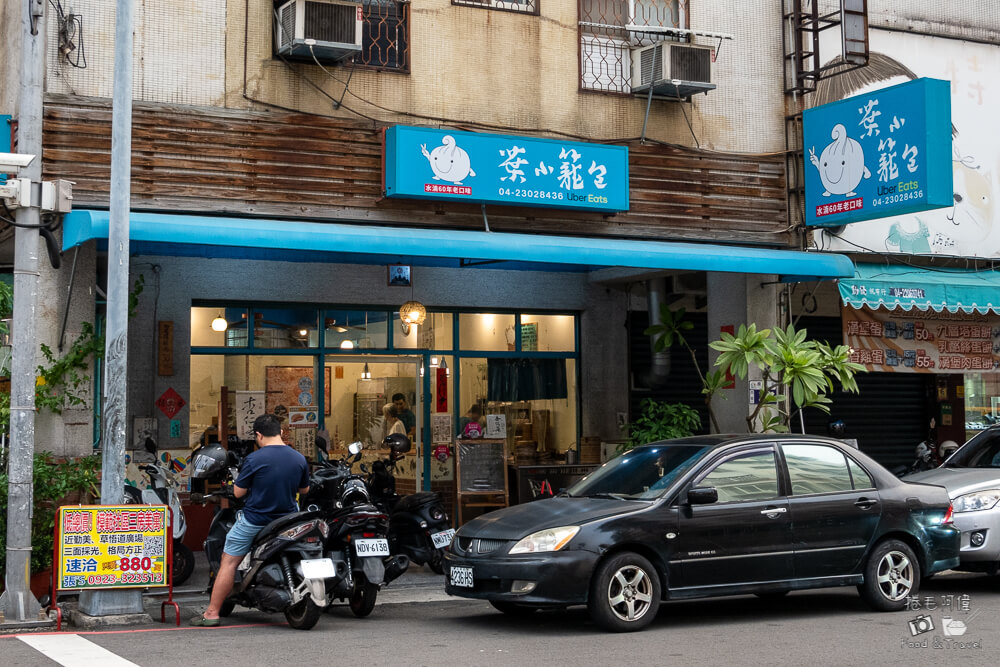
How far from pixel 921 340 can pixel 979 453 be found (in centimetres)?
311

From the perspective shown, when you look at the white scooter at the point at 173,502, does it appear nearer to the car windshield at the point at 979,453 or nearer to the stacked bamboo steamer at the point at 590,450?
the stacked bamboo steamer at the point at 590,450

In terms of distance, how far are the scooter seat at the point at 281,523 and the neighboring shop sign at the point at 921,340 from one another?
8252mm

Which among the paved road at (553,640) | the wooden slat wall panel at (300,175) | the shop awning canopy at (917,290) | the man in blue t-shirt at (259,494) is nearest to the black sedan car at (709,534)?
the paved road at (553,640)

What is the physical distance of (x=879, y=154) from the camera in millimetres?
13414

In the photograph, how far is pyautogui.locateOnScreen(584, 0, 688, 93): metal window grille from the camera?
14.0 m

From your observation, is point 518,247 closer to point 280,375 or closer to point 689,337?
point 280,375

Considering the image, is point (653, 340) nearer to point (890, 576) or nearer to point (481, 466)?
point (481, 466)

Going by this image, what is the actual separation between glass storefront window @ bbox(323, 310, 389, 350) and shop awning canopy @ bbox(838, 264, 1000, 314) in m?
5.82

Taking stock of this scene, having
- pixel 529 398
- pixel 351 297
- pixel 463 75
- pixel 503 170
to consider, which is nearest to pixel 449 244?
pixel 503 170

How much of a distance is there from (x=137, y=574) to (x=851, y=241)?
981 centimetres

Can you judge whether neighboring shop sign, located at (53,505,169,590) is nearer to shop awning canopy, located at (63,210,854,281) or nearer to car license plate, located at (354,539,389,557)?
car license plate, located at (354,539,389,557)

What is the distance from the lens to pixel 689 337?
17.2 meters

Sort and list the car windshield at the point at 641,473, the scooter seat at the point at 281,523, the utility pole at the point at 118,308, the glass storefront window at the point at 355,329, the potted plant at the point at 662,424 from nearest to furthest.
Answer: the scooter seat at the point at 281,523 → the car windshield at the point at 641,473 → the utility pole at the point at 118,308 → the potted plant at the point at 662,424 → the glass storefront window at the point at 355,329

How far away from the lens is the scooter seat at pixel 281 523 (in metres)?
9.41
